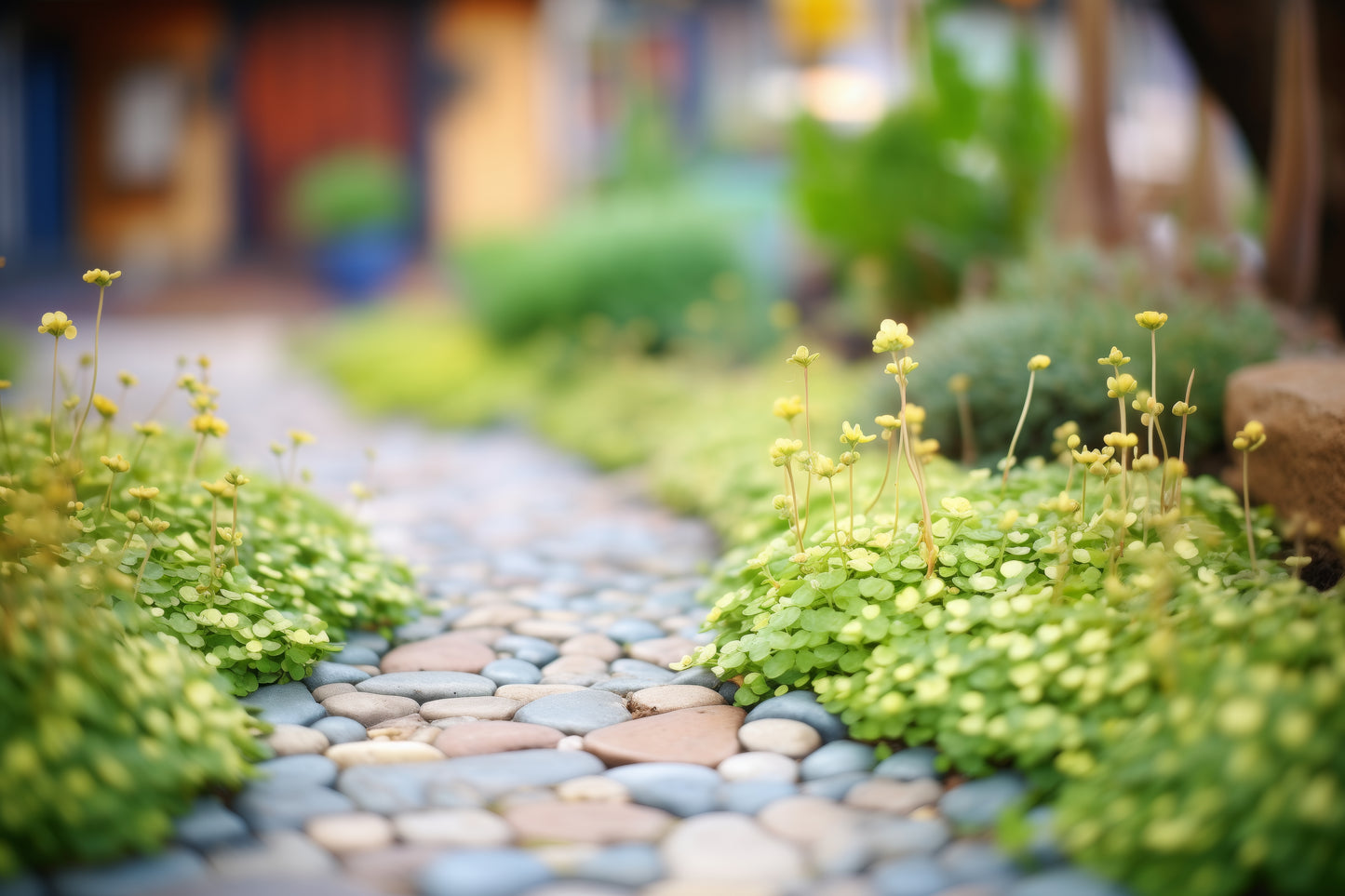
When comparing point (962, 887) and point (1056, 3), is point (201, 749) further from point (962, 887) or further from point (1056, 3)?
point (1056, 3)

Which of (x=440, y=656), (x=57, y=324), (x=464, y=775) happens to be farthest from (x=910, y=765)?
(x=57, y=324)

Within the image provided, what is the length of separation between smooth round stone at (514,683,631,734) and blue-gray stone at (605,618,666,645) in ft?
1.27

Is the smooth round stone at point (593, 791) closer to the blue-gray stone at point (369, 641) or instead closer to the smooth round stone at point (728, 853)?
the smooth round stone at point (728, 853)

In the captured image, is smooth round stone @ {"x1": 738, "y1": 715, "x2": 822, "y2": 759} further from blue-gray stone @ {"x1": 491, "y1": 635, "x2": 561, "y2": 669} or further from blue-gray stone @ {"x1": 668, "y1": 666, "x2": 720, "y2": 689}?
blue-gray stone @ {"x1": 491, "y1": 635, "x2": 561, "y2": 669}

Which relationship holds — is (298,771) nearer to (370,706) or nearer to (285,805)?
(285,805)

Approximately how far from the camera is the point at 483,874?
1.45 metres

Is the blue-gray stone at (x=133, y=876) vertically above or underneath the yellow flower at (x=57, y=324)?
underneath

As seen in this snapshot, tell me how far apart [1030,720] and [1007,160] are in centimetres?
424

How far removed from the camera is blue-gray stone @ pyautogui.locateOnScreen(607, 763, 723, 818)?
171cm

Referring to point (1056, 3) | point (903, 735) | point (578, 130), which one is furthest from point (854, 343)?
point (1056, 3)

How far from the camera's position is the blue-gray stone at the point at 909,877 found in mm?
1438

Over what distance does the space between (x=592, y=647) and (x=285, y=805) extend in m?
0.94

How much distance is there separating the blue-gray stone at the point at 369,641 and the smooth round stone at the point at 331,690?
22cm

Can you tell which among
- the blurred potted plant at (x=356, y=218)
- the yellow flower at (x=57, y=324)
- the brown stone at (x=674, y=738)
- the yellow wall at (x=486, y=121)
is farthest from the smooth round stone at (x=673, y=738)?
the yellow wall at (x=486, y=121)
